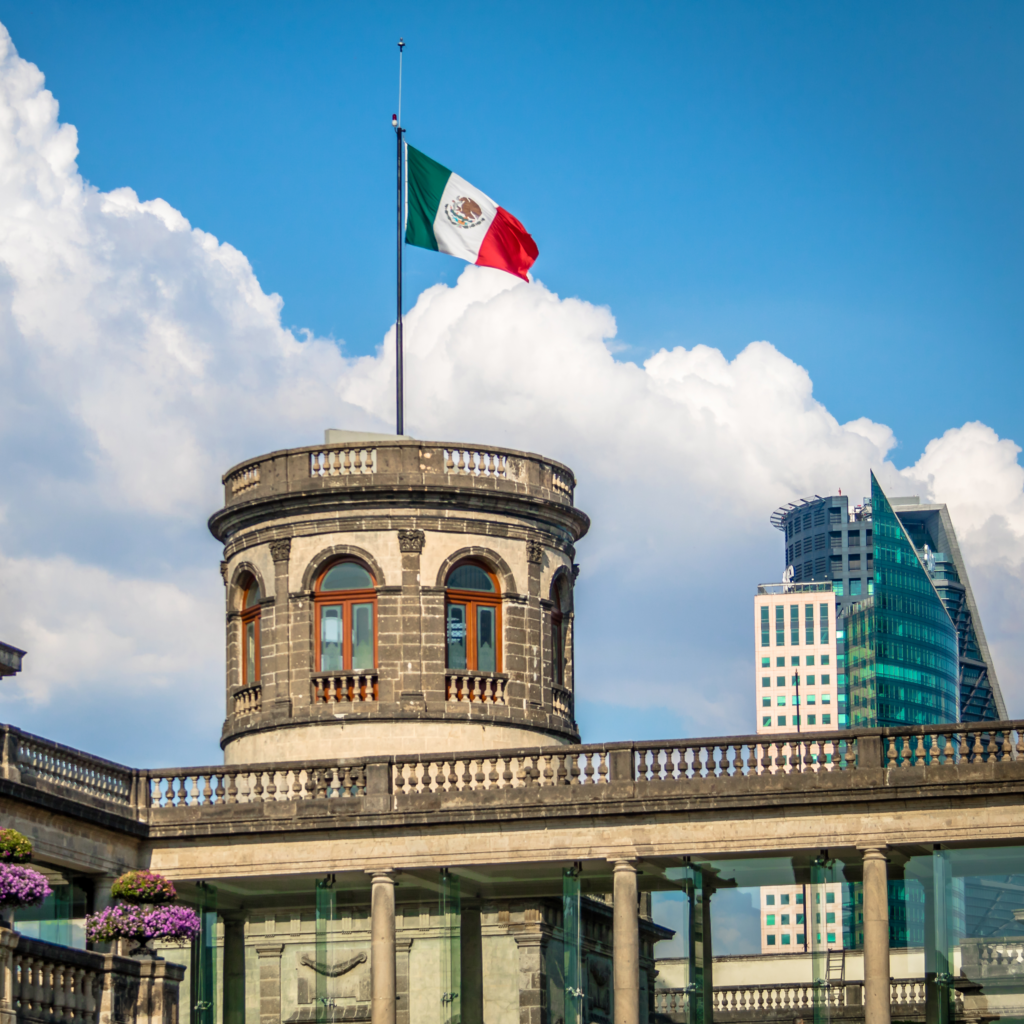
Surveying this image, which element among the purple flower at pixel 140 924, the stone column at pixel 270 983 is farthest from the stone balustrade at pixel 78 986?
the stone column at pixel 270 983

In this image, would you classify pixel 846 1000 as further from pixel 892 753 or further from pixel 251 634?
pixel 251 634

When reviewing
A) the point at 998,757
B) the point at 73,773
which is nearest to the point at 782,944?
the point at 998,757

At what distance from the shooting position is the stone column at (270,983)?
3706 cm

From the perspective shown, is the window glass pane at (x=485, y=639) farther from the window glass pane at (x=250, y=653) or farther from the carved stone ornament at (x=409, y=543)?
the window glass pane at (x=250, y=653)

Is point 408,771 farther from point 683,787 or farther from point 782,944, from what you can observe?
point 782,944

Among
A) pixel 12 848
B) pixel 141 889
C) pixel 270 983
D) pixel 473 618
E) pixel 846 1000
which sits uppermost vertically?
pixel 473 618

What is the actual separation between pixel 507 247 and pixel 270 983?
17.4 m

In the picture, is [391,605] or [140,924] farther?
[391,605]

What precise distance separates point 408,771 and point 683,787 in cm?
524

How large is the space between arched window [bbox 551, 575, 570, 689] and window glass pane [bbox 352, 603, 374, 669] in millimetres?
4098

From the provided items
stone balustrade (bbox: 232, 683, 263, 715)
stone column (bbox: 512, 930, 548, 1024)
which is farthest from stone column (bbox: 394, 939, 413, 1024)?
stone balustrade (bbox: 232, 683, 263, 715)

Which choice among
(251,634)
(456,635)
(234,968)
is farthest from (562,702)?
(234,968)

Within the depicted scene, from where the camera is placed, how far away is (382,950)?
118 feet

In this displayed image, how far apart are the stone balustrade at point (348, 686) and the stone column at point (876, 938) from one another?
11.2 meters
